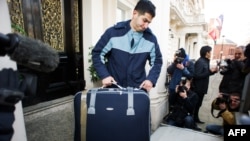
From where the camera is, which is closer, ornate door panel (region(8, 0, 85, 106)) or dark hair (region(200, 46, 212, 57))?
ornate door panel (region(8, 0, 85, 106))

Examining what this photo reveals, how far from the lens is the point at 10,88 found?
0.52 metres

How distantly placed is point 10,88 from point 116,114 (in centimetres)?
82

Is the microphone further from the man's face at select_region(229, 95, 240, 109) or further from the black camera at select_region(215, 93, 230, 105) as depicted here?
the black camera at select_region(215, 93, 230, 105)

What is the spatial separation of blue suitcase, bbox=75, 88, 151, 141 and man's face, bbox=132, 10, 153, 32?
535mm

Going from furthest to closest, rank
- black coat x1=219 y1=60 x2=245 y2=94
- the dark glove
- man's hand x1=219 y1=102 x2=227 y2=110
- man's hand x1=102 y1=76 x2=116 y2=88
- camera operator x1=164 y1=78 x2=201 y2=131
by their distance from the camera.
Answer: camera operator x1=164 y1=78 x2=201 y2=131 < black coat x1=219 y1=60 x2=245 y2=94 < man's hand x1=219 y1=102 x2=227 y2=110 < man's hand x1=102 y1=76 x2=116 y2=88 < the dark glove

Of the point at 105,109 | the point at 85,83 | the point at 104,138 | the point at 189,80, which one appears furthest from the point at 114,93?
the point at 85,83

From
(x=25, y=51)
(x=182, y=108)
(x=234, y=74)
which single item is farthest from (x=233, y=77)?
(x=25, y=51)

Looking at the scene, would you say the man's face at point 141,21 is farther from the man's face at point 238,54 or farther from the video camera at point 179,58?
the man's face at point 238,54

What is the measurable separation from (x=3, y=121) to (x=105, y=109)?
77cm

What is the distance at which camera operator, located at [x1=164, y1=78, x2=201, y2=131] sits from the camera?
2732mm

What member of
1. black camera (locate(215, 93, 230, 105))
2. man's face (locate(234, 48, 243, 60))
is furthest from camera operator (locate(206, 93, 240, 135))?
man's face (locate(234, 48, 243, 60))

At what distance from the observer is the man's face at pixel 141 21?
1.47 meters

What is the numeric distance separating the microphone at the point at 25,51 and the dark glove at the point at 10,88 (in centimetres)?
5

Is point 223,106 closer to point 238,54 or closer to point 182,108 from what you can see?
point 182,108
